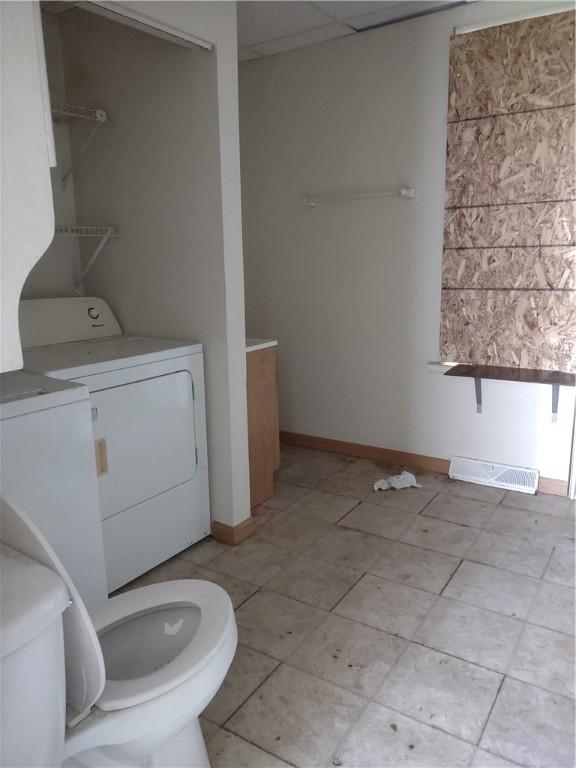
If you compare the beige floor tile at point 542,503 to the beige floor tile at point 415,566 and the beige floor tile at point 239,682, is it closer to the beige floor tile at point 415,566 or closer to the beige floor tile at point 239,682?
the beige floor tile at point 415,566

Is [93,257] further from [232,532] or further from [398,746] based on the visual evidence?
[398,746]

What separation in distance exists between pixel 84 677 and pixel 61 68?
2.62 meters

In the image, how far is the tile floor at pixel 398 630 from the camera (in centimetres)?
154

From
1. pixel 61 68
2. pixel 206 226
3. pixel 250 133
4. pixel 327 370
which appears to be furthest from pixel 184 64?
pixel 327 370

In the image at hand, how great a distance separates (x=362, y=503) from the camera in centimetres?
295

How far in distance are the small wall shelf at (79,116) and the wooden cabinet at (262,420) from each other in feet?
3.96

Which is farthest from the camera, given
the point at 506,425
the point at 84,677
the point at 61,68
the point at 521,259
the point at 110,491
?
the point at 506,425

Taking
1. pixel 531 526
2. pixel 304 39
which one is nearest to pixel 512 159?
pixel 304 39

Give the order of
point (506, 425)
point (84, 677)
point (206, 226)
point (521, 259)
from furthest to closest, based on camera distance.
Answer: point (506, 425) < point (521, 259) < point (206, 226) < point (84, 677)

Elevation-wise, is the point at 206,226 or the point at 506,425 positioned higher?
the point at 206,226

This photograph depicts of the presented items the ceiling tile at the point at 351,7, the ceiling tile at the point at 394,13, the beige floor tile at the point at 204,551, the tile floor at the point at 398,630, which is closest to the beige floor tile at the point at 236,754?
the tile floor at the point at 398,630

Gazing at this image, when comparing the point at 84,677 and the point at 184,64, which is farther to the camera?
the point at 184,64

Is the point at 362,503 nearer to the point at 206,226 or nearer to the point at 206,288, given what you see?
the point at 206,288

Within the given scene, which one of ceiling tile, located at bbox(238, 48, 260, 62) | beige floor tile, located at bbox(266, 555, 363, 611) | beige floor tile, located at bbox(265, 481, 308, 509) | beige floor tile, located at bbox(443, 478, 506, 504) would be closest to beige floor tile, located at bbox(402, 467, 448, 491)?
beige floor tile, located at bbox(443, 478, 506, 504)
